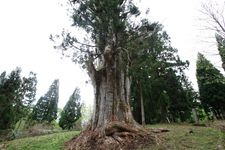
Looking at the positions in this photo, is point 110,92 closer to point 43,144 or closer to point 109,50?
point 109,50

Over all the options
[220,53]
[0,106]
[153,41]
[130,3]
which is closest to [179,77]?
[153,41]

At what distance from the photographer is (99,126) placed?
33.0 feet

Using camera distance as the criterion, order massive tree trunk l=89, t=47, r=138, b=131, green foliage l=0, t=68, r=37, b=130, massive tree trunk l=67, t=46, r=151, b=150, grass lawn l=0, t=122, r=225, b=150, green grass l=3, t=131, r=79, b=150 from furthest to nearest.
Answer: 1. green foliage l=0, t=68, r=37, b=130
2. green grass l=3, t=131, r=79, b=150
3. massive tree trunk l=89, t=47, r=138, b=131
4. massive tree trunk l=67, t=46, r=151, b=150
5. grass lawn l=0, t=122, r=225, b=150

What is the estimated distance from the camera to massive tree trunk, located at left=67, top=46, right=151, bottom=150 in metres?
8.98

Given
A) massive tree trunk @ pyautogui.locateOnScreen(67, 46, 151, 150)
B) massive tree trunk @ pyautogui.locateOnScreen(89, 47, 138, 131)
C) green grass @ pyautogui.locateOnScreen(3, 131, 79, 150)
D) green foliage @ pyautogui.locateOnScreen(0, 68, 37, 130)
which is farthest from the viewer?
green foliage @ pyautogui.locateOnScreen(0, 68, 37, 130)

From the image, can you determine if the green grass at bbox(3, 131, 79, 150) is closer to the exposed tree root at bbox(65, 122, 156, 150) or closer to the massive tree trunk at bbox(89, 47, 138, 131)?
the exposed tree root at bbox(65, 122, 156, 150)

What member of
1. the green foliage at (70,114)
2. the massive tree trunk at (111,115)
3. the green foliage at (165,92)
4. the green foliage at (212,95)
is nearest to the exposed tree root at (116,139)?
the massive tree trunk at (111,115)

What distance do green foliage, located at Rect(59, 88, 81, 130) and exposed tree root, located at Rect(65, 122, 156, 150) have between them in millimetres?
20832

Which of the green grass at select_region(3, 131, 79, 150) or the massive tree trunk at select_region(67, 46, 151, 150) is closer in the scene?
the massive tree trunk at select_region(67, 46, 151, 150)

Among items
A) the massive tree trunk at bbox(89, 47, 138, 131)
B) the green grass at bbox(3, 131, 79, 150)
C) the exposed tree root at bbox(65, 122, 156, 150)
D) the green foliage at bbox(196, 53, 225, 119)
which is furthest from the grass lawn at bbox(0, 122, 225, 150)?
the green foliage at bbox(196, 53, 225, 119)

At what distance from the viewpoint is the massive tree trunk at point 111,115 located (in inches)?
353

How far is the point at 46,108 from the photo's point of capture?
30.1 meters

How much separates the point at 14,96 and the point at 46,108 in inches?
219

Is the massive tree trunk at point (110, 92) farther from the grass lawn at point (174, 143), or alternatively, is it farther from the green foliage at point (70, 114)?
the green foliage at point (70, 114)
